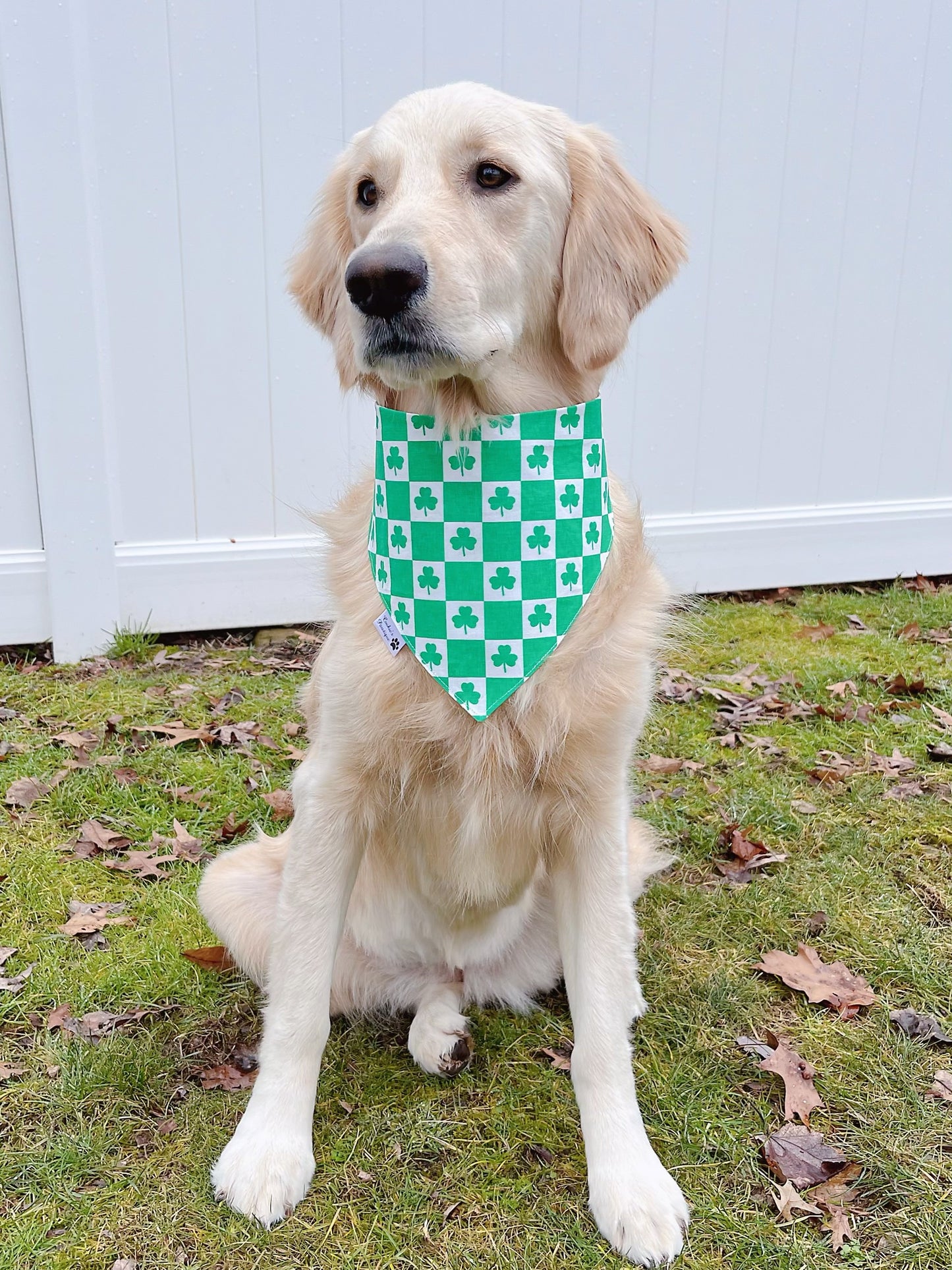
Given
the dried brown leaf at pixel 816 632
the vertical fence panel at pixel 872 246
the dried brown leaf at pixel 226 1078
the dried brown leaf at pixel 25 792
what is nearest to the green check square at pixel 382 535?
the dried brown leaf at pixel 226 1078

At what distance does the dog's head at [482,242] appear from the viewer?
1579 mm

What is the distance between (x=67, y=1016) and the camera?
2082 millimetres

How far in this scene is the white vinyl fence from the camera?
3.78 m

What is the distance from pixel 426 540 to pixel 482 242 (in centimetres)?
53

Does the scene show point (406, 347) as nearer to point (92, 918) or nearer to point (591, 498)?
point (591, 498)

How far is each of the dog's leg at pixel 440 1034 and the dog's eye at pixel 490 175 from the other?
1.64 metres

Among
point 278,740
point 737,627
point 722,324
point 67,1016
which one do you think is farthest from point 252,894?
point 722,324

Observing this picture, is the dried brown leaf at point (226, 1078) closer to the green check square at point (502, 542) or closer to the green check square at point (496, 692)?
the green check square at point (496, 692)

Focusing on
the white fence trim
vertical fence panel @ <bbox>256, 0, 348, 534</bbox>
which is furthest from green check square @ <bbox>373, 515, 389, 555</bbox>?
vertical fence panel @ <bbox>256, 0, 348, 534</bbox>

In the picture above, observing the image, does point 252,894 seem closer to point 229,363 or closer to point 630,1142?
point 630,1142

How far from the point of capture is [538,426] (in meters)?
1.76

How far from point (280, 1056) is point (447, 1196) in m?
0.38

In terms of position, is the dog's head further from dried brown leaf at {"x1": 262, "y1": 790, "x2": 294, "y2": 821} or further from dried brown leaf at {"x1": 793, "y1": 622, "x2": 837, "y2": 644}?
dried brown leaf at {"x1": 793, "y1": 622, "x2": 837, "y2": 644}

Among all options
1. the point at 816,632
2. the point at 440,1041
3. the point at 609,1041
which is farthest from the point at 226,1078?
the point at 816,632
